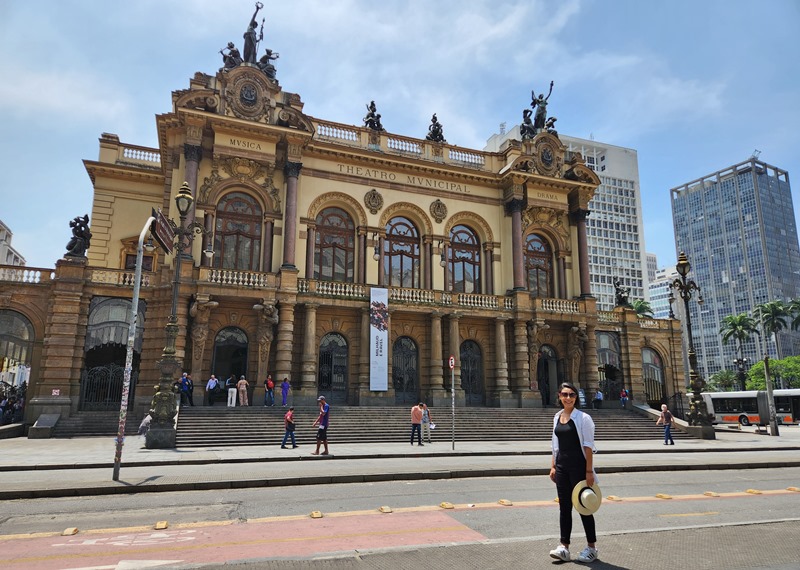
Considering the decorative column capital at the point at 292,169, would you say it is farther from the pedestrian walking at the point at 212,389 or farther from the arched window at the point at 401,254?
the pedestrian walking at the point at 212,389

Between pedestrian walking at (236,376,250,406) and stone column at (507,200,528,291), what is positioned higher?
stone column at (507,200,528,291)

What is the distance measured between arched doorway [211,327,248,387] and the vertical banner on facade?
19.8 feet

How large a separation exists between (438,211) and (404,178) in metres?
2.85

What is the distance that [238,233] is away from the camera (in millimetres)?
29562

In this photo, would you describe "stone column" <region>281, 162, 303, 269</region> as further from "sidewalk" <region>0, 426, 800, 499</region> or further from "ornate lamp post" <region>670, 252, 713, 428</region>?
"ornate lamp post" <region>670, 252, 713, 428</region>

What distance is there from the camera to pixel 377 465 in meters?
14.7

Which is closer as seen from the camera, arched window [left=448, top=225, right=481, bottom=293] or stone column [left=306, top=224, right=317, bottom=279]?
stone column [left=306, top=224, right=317, bottom=279]

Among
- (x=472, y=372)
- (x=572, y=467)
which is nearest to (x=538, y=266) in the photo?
(x=472, y=372)

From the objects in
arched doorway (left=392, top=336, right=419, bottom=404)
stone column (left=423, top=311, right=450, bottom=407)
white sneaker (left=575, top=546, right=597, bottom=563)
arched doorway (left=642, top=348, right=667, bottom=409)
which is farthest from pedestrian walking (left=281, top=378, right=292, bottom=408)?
arched doorway (left=642, top=348, right=667, bottom=409)

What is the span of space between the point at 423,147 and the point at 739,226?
117m

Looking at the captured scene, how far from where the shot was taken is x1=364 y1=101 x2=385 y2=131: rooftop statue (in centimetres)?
3356

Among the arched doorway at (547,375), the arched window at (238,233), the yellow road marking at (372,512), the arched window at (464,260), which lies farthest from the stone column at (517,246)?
the yellow road marking at (372,512)

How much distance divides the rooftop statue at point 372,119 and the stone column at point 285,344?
41.3 feet

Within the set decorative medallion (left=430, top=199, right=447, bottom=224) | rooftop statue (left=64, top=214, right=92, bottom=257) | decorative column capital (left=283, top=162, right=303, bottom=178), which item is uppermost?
decorative column capital (left=283, top=162, right=303, bottom=178)
